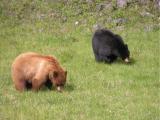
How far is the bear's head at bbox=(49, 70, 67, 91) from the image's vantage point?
1101cm

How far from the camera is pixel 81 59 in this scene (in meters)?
14.9

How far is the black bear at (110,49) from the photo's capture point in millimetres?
14375

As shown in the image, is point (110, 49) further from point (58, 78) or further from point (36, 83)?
point (36, 83)

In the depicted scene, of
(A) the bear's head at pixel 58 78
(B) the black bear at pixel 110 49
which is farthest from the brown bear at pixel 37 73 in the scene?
(B) the black bear at pixel 110 49

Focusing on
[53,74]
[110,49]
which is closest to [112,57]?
[110,49]

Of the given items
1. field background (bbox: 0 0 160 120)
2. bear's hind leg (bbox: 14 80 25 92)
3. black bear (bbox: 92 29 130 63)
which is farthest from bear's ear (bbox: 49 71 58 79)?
black bear (bbox: 92 29 130 63)

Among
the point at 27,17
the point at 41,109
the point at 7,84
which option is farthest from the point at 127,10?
the point at 41,109

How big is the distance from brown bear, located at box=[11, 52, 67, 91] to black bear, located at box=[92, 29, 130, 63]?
3336mm

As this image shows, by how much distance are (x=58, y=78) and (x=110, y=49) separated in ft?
12.3

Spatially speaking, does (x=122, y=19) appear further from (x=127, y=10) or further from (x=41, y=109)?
(x=41, y=109)

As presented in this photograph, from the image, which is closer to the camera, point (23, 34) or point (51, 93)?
point (51, 93)

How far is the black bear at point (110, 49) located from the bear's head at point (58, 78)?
337 cm

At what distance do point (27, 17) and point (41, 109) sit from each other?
10.5 metres

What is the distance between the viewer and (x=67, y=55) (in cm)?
1538
